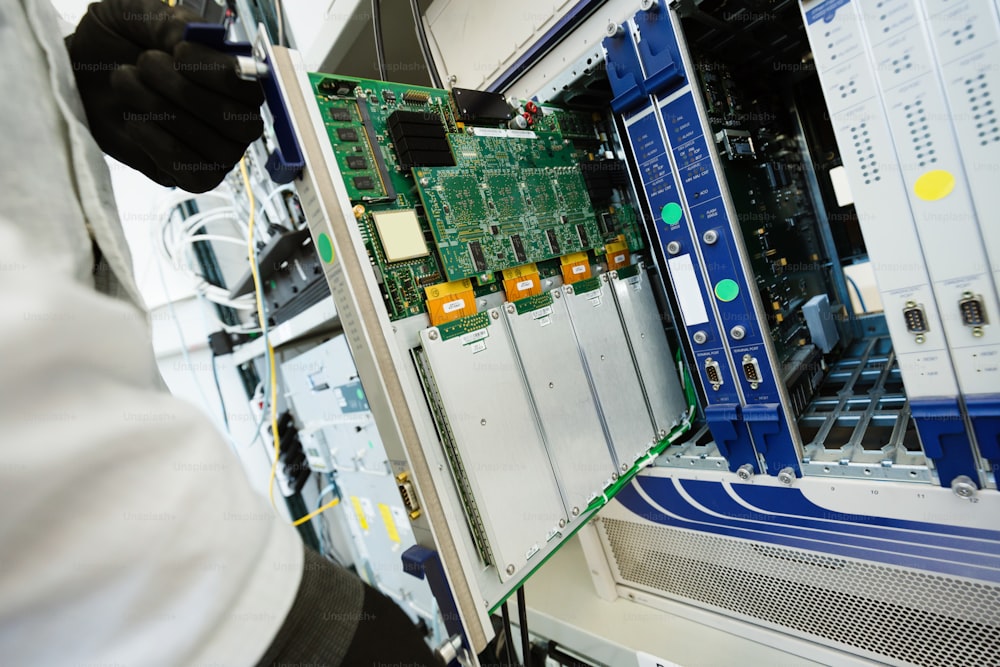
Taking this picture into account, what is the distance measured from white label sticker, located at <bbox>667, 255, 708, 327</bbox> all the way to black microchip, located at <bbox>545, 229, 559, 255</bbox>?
30cm

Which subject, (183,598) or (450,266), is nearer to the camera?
(183,598)

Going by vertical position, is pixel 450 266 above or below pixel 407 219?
below

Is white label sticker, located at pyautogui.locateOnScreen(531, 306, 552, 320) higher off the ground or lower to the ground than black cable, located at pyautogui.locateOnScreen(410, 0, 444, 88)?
lower

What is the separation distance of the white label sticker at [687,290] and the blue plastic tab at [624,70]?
1.36 ft

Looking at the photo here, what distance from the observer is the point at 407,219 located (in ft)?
3.25

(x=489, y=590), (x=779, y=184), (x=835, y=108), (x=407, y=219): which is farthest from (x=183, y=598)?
(x=779, y=184)

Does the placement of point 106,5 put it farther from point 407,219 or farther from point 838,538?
point 838,538

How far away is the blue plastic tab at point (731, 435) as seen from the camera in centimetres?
120

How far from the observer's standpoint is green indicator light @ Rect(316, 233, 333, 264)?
85 centimetres

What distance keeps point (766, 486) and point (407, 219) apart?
1.06 metres

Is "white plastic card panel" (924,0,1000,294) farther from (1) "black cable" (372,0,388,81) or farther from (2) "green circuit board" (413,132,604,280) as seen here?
(1) "black cable" (372,0,388,81)

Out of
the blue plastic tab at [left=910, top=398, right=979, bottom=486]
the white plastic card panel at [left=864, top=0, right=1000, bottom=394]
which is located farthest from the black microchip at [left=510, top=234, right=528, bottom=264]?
the blue plastic tab at [left=910, top=398, right=979, bottom=486]

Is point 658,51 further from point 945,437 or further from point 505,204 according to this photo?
point 945,437

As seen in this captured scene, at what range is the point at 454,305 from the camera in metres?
1.01
